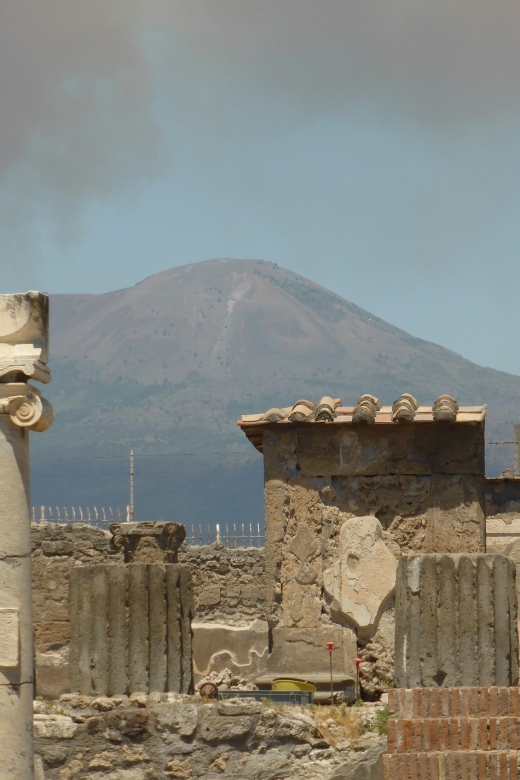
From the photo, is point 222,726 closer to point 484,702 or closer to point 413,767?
point 413,767

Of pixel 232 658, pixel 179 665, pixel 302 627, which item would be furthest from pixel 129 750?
pixel 232 658

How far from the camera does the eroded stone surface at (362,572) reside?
10.1 meters

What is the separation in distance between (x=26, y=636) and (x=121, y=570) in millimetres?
1297

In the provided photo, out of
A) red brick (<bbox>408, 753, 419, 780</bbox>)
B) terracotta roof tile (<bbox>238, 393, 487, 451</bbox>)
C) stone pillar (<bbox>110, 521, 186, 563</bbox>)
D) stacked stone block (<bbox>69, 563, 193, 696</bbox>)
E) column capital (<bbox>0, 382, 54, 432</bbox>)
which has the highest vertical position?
terracotta roof tile (<bbox>238, 393, 487, 451</bbox>)

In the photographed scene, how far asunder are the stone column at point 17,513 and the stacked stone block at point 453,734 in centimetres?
190

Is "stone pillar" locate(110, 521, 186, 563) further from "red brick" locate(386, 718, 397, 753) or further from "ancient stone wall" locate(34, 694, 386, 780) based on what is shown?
"red brick" locate(386, 718, 397, 753)

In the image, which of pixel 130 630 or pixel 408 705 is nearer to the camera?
pixel 408 705

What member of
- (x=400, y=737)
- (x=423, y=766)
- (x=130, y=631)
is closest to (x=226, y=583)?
(x=130, y=631)

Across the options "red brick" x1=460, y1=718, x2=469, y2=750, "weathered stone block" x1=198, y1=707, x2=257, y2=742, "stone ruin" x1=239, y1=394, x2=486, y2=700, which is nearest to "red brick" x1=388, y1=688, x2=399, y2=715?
"red brick" x1=460, y1=718, x2=469, y2=750

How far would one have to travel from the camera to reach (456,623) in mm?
7543

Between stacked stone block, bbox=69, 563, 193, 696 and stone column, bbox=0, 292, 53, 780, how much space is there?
1.15m

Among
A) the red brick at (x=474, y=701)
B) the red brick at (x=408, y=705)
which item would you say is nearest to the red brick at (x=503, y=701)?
the red brick at (x=474, y=701)

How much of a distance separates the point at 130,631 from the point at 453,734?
1914 mm

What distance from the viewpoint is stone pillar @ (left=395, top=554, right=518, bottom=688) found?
296 inches
